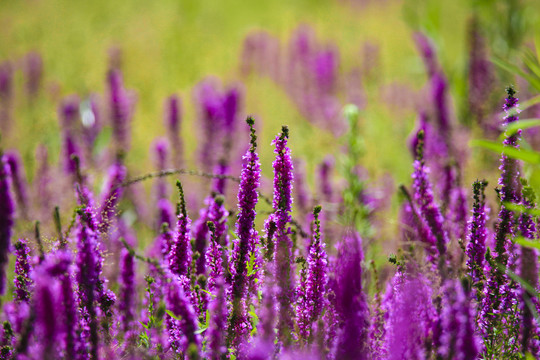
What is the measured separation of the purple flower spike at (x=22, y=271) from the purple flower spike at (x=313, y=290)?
84cm

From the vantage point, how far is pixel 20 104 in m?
7.46

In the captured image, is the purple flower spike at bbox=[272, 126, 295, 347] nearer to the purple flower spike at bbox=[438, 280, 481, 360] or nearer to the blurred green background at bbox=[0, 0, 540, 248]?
the purple flower spike at bbox=[438, 280, 481, 360]

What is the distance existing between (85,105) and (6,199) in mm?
3116

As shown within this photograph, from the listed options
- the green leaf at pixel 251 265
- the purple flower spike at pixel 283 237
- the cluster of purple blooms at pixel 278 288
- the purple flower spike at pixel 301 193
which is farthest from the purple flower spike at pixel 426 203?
the purple flower spike at pixel 301 193

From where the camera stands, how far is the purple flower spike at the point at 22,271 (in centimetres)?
150

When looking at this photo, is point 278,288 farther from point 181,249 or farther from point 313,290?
point 181,249

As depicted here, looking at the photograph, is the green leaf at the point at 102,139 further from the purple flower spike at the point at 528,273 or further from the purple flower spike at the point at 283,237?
the purple flower spike at the point at 528,273

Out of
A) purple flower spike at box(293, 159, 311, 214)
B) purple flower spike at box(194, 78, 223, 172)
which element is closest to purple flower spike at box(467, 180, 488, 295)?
purple flower spike at box(293, 159, 311, 214)

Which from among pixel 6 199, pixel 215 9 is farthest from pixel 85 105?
pixel 215 9

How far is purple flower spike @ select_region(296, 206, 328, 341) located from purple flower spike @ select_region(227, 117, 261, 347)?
0.17 m

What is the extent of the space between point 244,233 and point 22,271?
0.72 m

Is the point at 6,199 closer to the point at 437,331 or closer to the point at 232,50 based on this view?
the point at 437,331

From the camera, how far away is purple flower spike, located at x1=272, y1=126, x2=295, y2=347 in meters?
1.37

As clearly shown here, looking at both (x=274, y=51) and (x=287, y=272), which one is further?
(x=274, y=51)
